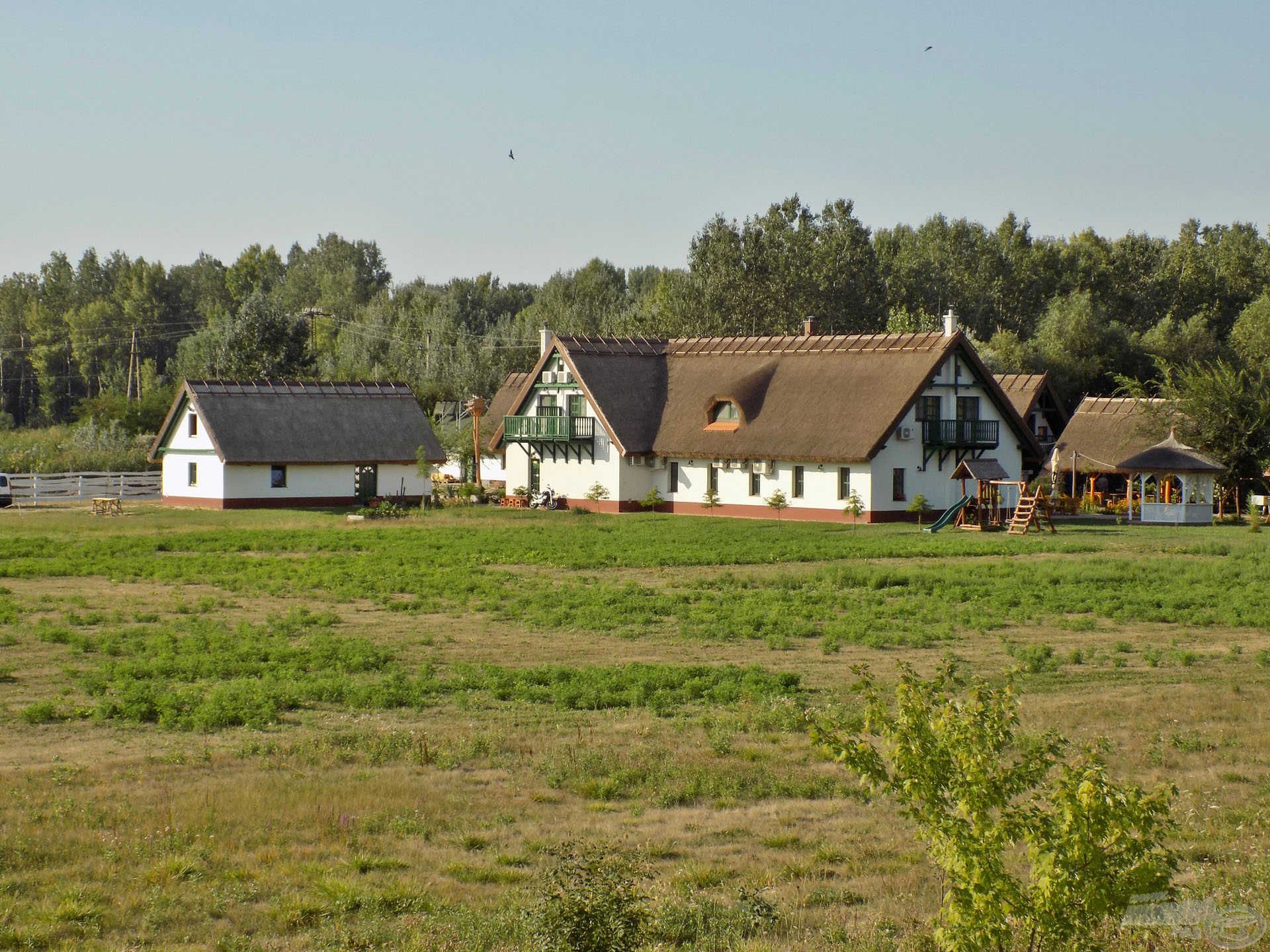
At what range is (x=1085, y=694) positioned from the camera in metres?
17.4

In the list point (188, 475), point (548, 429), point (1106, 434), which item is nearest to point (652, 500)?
point (548, 429)

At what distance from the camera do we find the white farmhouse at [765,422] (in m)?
48.7

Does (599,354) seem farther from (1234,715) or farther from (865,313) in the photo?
(1234,715)

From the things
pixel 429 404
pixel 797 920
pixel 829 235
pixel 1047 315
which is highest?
pixel 829 235

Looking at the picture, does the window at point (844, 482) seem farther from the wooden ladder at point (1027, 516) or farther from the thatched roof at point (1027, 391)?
the thatched roof at point (1027, 391)

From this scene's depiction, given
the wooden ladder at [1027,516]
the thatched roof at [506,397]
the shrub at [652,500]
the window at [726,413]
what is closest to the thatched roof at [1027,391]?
the window at [726,413]

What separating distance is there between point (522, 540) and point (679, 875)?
28.9 metres

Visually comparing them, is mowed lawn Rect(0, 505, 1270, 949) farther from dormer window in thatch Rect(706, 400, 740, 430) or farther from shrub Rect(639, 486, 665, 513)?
shrub Rect(639, 486, 665, 513)

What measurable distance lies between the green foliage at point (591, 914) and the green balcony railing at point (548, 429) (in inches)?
1799

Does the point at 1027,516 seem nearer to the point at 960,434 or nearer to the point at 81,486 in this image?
the point at 960,434

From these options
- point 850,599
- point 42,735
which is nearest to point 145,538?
point 850,599

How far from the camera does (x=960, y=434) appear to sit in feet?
162

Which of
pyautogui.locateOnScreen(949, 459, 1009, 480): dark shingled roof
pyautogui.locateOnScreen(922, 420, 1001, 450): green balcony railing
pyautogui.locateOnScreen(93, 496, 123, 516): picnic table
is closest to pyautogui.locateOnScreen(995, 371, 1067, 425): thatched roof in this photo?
pyautogui.locateOnScreen(922, 420, 1001, 450): green balcony railing

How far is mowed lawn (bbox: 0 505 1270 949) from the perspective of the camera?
1011 centimetres
